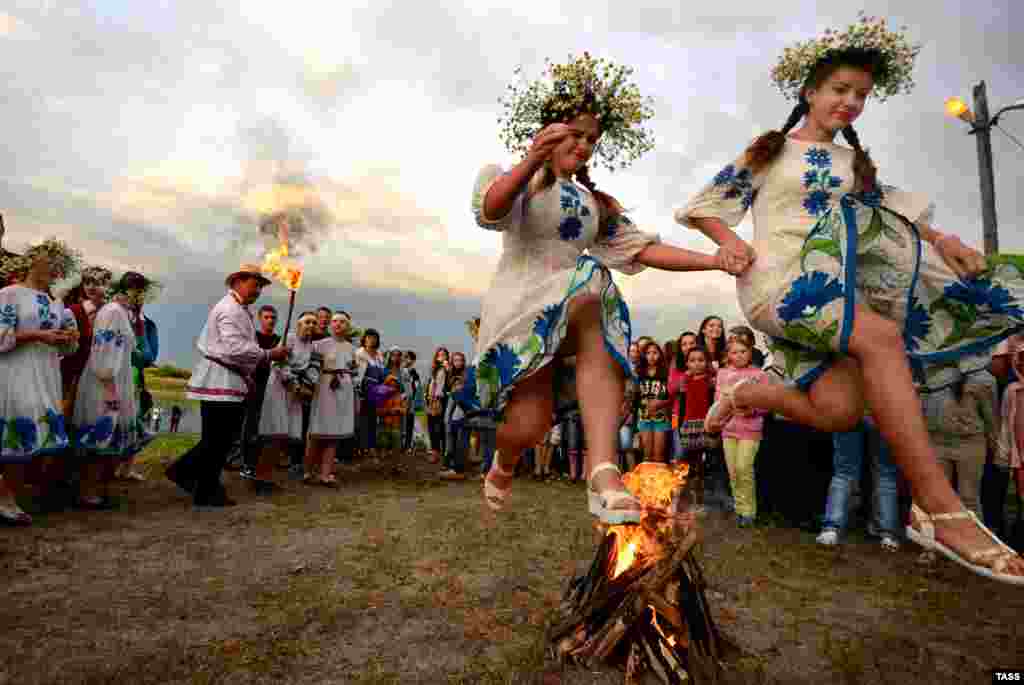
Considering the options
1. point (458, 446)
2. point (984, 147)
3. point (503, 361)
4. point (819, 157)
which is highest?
point (984, 147)

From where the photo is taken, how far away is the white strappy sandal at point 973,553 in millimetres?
2010

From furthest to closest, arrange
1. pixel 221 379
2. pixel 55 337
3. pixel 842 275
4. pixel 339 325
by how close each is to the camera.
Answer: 1. pixel 339 325
2. pixel 221 379
3. pixel 55 337
4. pixel 842 275

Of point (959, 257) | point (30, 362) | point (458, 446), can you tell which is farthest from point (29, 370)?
point (959, 257)

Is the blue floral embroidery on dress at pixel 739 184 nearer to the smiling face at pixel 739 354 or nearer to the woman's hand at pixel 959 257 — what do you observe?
the woman's hand at pixel 959 257

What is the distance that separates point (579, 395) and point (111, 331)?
209 inches

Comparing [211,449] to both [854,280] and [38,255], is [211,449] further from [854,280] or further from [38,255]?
[854,280]

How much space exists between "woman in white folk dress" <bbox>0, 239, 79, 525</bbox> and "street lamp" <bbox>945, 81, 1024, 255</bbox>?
11763 mm

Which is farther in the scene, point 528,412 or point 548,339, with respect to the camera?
point 528,412

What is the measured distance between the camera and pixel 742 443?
20.3ft

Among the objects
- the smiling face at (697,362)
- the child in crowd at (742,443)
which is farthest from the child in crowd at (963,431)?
the smiling face at (697,362)

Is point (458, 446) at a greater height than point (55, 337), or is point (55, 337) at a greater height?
point (55, 337)

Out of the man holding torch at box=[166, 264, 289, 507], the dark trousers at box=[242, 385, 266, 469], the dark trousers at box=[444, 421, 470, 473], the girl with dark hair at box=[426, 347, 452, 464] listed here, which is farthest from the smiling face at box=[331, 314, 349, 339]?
the girl with dark hair at box=[426, 347, 452, 464]

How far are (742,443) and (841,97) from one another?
167 inches

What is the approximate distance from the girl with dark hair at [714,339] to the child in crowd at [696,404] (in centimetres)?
15
